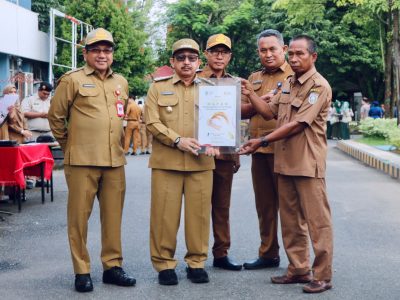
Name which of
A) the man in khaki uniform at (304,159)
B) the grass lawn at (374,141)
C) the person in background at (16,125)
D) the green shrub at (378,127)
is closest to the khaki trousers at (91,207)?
the man in khaki uniform at (304,159)

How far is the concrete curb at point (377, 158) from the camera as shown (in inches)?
615

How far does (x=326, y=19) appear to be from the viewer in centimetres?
3953

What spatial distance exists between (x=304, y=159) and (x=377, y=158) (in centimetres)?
1198

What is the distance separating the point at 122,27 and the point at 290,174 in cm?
2642

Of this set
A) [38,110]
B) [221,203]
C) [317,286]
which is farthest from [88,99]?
[38,110]

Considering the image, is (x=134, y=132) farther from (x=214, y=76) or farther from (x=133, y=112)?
(x=214, y=76)

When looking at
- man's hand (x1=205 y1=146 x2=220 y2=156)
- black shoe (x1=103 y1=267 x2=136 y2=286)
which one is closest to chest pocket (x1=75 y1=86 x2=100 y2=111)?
man's hand (x1=205 y1=146 x2=220 y2=156)

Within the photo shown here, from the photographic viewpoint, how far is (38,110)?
1255cm

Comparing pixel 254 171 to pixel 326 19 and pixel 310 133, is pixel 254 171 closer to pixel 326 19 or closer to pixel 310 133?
pixel 310 133

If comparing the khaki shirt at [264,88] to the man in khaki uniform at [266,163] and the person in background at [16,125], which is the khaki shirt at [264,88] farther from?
the person in background at [16,125]

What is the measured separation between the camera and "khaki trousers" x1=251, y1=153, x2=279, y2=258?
22.1 ft


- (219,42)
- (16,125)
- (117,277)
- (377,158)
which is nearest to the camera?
(117,277)

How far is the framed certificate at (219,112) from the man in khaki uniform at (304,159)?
0.15m

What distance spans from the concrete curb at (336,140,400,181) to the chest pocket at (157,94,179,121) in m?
9.75
